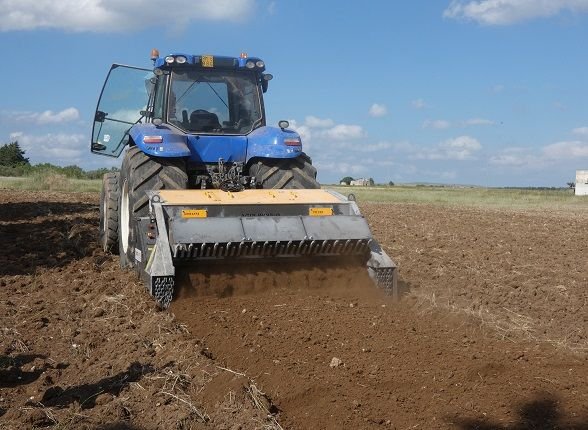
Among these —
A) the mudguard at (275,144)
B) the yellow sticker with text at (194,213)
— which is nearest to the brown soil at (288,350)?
the yellow sticker with text at (194,213)

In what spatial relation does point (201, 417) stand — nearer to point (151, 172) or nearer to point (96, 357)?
point (96, 357)

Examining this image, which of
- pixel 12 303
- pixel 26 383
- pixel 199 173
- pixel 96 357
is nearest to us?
pixel 26 383

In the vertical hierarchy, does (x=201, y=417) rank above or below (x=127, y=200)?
below

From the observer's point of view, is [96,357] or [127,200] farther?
[127,200]

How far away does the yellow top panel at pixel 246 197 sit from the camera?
6977mm

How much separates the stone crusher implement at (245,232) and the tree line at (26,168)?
22.2m

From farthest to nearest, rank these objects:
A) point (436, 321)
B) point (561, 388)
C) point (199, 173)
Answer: point (199, 173), point (436, 321), point (561, 388)

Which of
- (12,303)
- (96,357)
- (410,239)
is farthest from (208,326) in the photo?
(410,239)

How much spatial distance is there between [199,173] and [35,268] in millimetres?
2295

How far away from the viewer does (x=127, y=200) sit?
8.27m

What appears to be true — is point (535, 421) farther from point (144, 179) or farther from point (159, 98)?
point (159, 98)

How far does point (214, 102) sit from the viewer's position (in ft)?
27.7

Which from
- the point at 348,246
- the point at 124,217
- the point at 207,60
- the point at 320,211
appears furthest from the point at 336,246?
the point at 124,217

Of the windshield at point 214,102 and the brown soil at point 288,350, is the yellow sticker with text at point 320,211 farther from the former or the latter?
the windshield at point 214,102
